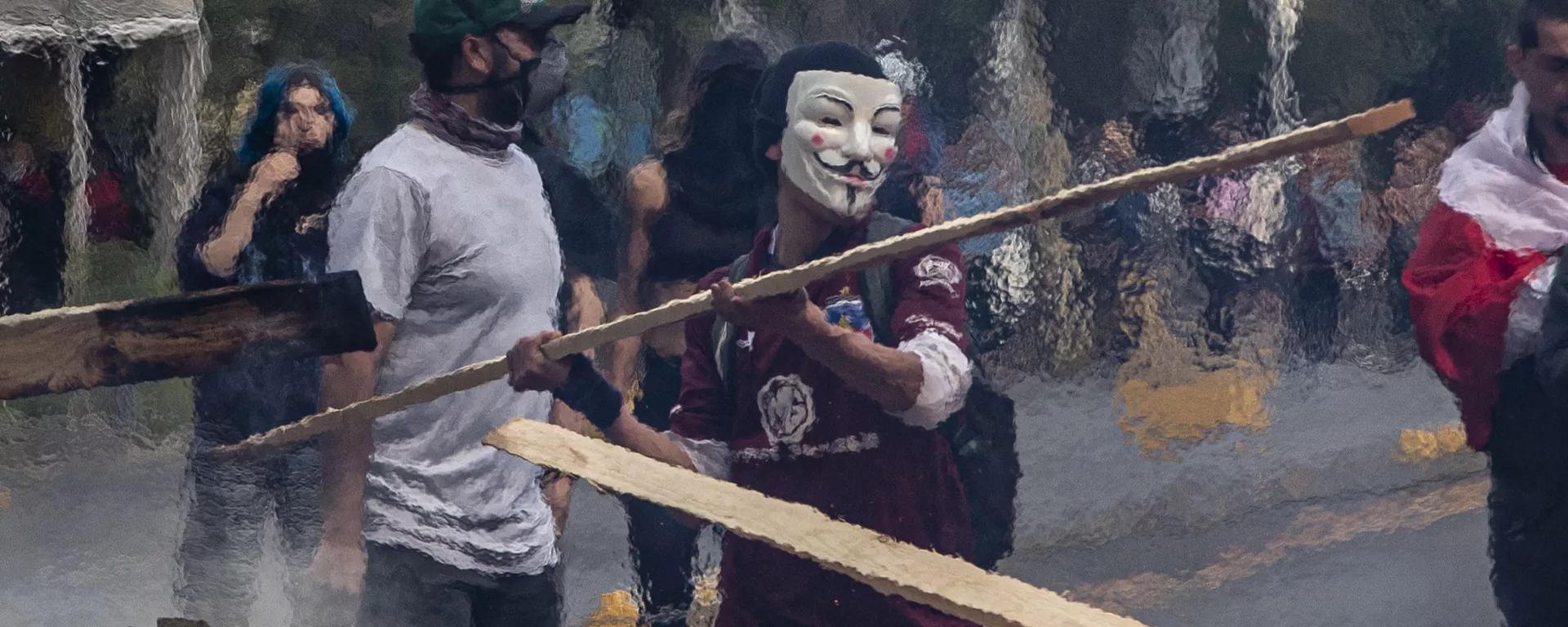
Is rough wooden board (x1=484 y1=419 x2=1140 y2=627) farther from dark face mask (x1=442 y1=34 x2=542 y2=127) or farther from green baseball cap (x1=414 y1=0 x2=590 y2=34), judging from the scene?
green baseball cap (x1=414 y1=0 x2=590 y2=34)

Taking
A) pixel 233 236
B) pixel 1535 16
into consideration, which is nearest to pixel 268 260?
pixel 233 236

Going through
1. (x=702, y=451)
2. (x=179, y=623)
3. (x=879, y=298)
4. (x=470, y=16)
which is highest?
(x=470, y=16)

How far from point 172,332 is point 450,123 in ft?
2.21

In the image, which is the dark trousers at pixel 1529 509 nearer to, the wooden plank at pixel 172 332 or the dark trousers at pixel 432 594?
the dark trousers at pixel 432 594

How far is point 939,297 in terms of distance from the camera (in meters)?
3.30

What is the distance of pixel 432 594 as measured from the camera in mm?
3404

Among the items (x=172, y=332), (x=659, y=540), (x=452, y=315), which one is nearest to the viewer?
(x=172, y=332)

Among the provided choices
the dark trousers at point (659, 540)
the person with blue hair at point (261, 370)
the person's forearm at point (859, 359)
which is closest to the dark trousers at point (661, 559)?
the dark trousers at point (659, 540)

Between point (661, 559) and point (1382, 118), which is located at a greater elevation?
point (1382, 118)

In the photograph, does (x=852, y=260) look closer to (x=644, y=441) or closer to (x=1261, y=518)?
(x=644, y=441)

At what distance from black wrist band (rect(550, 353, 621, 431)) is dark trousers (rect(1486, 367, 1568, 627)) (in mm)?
1992

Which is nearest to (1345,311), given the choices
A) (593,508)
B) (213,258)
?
(593,508)

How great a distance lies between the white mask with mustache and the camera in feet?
10.7

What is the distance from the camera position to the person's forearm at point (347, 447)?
3.32m
